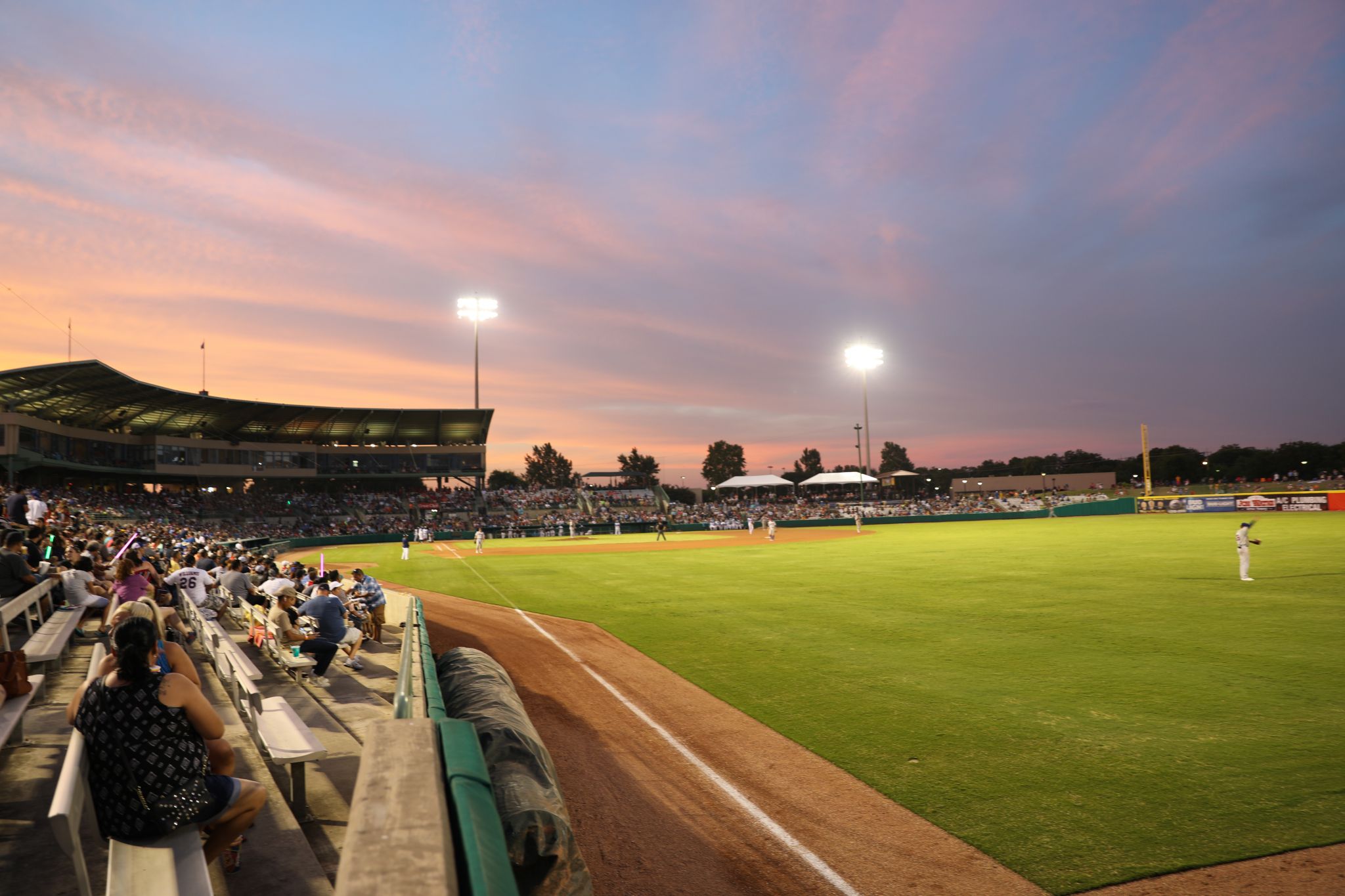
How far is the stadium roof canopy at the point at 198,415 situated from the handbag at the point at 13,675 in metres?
44.6

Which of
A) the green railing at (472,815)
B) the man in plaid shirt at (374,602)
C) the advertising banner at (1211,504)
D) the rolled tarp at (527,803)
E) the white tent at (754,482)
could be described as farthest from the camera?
the white tent at (754,482)

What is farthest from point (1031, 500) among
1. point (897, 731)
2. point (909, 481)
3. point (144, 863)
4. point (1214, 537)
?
point (909, 481)

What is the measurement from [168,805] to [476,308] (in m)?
57.5

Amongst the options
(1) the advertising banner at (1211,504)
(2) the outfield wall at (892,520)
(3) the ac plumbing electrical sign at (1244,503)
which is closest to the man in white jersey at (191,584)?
(2) the outfield wall at (892,520)

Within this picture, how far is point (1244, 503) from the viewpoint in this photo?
59125 mm

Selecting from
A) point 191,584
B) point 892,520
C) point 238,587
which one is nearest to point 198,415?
point 238,587

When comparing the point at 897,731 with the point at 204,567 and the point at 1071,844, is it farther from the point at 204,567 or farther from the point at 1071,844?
the point at 204,567

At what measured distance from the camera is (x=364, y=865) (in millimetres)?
2338

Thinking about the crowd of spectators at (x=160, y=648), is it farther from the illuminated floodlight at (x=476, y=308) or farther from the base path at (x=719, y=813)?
the illuminated floodlight at (x=476, y=308)

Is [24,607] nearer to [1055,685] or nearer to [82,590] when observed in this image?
[82,590]

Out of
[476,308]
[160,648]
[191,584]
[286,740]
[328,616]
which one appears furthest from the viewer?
[476,308]

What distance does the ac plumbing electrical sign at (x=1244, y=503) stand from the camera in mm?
54812

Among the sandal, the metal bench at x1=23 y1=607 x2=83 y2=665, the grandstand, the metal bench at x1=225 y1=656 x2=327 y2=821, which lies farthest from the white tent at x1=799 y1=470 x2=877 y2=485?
Answer: the sandal

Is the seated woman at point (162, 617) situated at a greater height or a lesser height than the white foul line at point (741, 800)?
greater
